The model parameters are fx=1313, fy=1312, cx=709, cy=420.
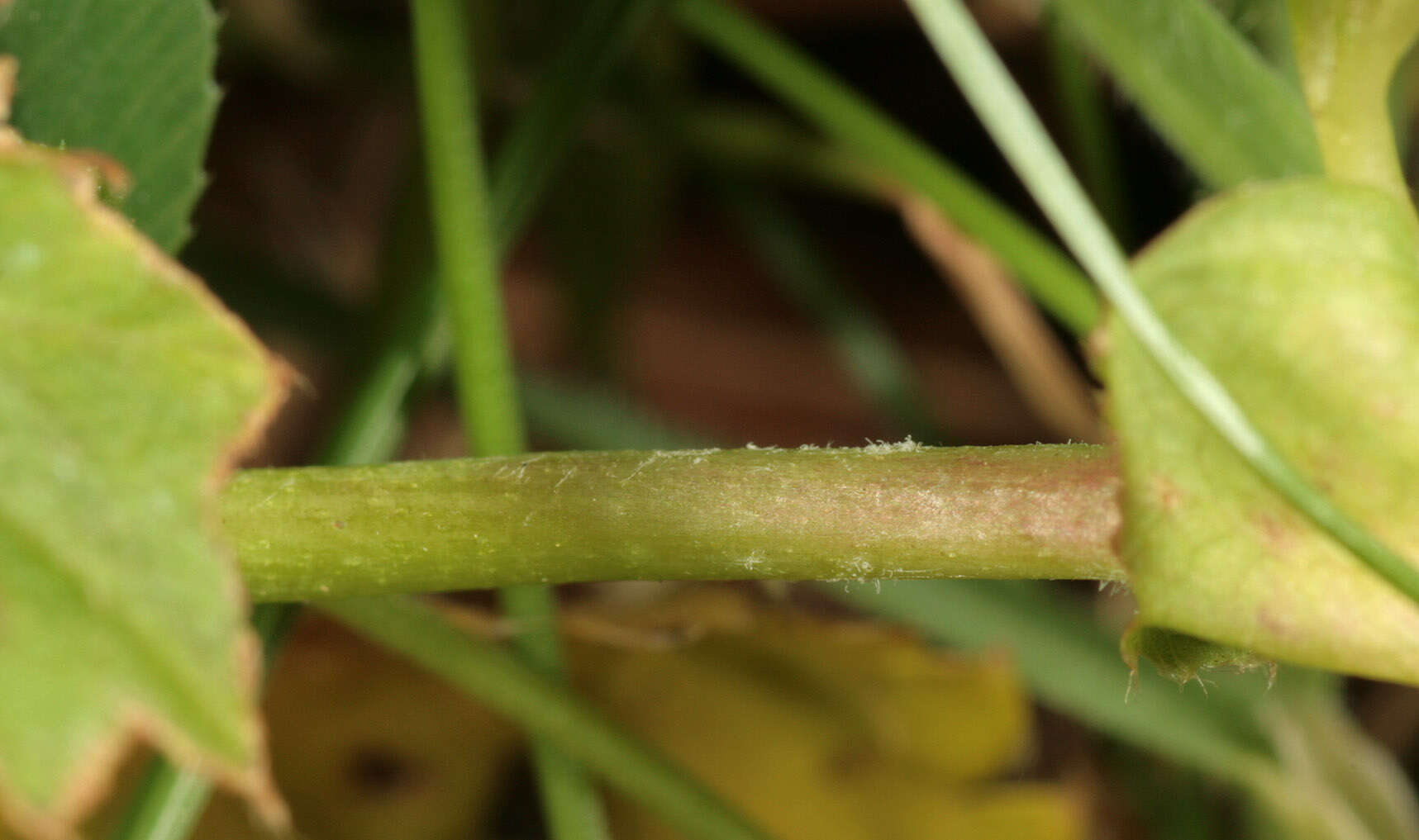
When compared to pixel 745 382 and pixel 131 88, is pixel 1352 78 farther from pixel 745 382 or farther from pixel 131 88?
pixel 745 382

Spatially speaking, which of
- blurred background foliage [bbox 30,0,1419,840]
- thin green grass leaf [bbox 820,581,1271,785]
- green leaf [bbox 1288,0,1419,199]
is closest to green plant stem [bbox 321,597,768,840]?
blurred background foliage [bbox 30,0,1419,840]

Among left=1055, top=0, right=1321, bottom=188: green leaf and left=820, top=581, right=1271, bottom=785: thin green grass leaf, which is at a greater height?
left=1055, top=0, right=1321, bottom=188: green leaf

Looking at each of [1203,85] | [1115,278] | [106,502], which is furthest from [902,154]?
[106,502]

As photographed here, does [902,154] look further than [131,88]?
Yes

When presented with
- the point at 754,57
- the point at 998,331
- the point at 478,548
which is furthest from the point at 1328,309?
the point at 998,331

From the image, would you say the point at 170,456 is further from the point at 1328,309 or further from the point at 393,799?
the point at 393,799

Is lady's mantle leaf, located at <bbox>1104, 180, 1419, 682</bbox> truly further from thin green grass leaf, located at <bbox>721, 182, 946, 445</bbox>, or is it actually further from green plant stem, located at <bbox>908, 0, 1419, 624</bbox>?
thin green grass leaf, located at <bbox>721, 182, 946, 445</bbox>

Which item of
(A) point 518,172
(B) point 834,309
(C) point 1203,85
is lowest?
(B) point 834,309
